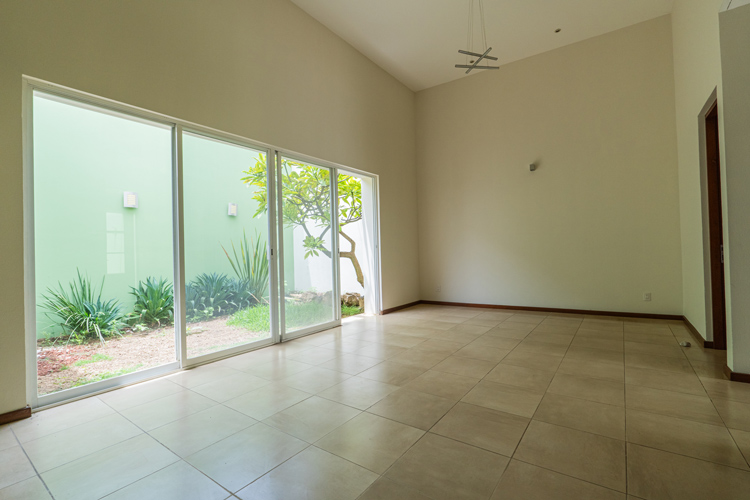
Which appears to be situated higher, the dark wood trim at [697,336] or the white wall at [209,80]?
the white wall at [209,80]

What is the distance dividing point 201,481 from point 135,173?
2.81 meters

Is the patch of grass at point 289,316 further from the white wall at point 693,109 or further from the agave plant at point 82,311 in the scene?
the white wall at point 693,109

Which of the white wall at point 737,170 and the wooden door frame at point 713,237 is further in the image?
the wooden door frame at point 713,237

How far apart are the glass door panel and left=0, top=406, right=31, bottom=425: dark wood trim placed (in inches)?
93.2

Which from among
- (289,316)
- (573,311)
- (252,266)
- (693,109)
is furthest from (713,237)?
(252,266)

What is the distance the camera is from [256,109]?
13.2 feet

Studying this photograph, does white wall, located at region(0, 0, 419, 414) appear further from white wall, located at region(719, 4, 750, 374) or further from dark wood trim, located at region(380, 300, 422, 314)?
white wall, located at region(719, 4, 750, 374)

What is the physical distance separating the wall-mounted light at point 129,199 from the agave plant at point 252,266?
0.97 meters

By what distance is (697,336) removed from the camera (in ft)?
13.1

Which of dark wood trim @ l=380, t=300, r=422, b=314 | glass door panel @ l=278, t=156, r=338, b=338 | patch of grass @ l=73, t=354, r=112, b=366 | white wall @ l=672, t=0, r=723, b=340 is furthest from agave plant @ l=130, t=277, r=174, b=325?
white wall @ l=672, t=0, r=723, b=340

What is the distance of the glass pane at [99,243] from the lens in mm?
2715

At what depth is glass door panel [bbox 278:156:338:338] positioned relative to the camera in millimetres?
4543

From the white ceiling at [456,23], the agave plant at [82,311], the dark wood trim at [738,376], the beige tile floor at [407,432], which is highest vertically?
the white ceiling at [456,23]

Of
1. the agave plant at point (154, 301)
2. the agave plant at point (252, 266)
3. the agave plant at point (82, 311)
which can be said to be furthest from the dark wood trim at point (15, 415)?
the agave plant at point (252, 266)
